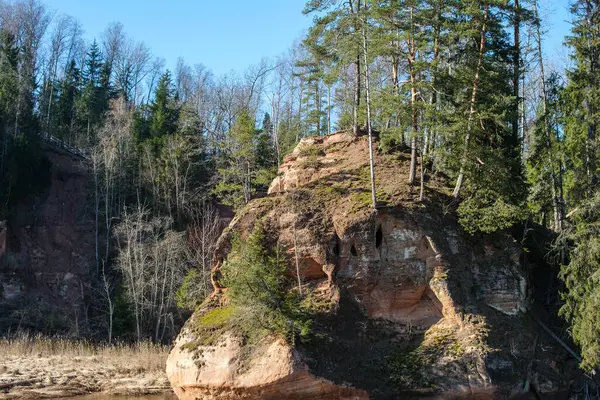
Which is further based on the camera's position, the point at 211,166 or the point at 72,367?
the point at 211,166

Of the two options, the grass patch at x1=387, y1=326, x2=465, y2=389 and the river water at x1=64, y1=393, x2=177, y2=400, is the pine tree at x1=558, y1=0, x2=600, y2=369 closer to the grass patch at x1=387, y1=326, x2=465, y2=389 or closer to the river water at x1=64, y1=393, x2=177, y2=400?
the grass patch at x1=387, y1=326, x2=465, y2=389

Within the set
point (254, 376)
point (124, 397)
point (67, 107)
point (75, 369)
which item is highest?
point (67, 107)

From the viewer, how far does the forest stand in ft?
68.5

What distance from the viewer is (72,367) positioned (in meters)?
24.8

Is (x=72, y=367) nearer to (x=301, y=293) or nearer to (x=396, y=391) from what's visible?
(x=301, y=293)

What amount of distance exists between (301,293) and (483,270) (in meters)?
6.45

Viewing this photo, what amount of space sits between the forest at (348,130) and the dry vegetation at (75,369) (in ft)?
10.6

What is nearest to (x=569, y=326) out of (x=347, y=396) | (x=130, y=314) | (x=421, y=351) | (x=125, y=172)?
(x=421, y=351)

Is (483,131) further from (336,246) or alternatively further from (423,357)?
(423,357)

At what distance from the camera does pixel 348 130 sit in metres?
27.0

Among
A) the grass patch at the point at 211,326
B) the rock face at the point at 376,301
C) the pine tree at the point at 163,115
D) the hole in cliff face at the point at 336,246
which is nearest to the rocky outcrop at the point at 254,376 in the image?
the rock face at the point at 376,301

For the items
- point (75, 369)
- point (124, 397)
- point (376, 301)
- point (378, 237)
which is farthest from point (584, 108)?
point (75, 369)

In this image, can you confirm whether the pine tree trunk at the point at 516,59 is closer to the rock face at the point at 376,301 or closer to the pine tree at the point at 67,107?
the rock face at the point at 376,301

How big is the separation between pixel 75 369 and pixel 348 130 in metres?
15.5
